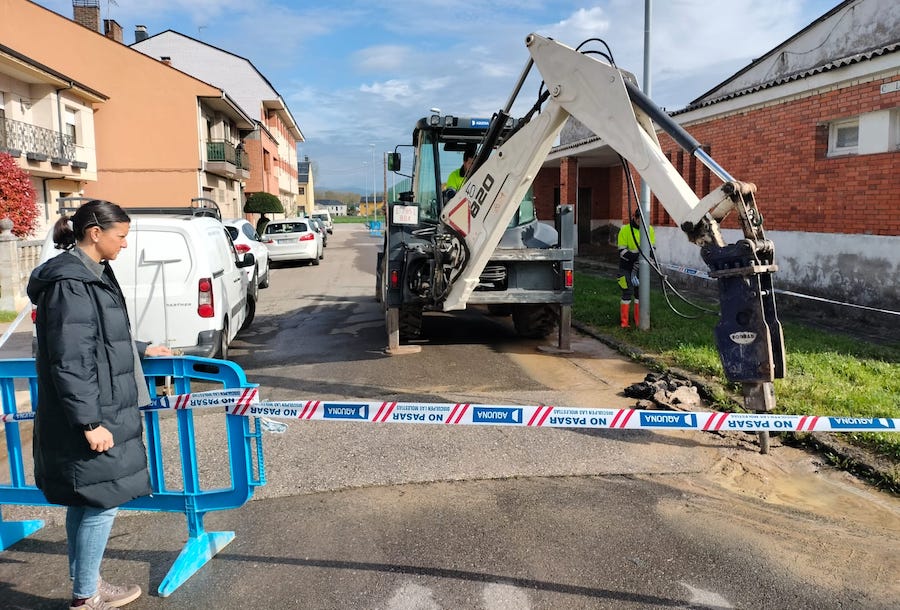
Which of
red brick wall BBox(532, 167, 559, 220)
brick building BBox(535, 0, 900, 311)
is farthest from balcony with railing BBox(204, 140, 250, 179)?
brick building BBox(535, 0, 900, 311)

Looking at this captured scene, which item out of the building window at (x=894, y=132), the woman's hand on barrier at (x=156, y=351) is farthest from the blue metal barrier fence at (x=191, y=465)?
the building window at (x=894, y=132)

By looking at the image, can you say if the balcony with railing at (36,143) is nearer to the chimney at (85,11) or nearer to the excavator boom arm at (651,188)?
the chimney at (85,11)

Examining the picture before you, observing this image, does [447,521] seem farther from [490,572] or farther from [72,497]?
[72,497]

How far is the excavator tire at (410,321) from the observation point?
8.94 m

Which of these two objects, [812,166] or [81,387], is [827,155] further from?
[81,387]

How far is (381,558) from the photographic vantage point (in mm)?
3693

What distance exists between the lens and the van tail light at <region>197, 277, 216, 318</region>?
7152 millimetres

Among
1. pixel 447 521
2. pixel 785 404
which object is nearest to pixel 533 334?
pixel 785 404

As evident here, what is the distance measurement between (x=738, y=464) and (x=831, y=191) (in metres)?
7.83

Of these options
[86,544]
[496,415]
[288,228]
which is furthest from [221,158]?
[86,544]

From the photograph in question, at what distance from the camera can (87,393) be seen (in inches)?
113

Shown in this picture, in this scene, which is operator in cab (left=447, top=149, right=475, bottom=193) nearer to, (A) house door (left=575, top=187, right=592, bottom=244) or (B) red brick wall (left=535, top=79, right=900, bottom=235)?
(B) red brick wall (left=535, top=79, right=900, bottom=235)

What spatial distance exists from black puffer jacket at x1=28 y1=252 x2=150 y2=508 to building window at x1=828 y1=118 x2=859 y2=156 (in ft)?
36.8

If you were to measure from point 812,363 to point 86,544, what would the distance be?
694 centimetres
